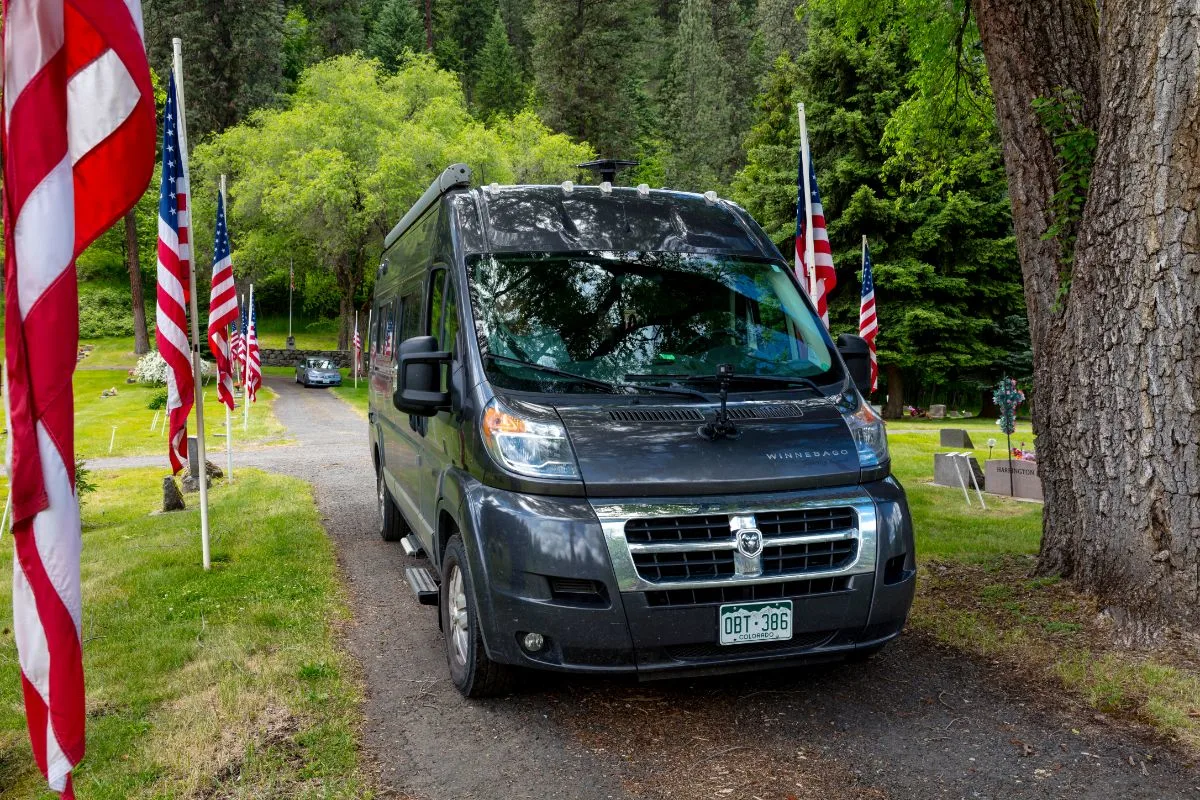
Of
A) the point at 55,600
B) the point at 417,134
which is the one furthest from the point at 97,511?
the point at 417,134

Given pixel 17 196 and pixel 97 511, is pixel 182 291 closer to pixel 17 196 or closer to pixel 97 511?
pixel 17 196

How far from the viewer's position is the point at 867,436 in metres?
4.59

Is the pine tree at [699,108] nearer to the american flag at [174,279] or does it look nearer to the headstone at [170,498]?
the headstone at [170,498]

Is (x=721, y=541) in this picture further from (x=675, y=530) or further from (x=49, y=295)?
(x=49, y=295)

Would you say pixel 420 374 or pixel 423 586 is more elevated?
pixel 420 374

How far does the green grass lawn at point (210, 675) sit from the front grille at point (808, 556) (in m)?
1.94

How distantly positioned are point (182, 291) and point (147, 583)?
7.54 ft

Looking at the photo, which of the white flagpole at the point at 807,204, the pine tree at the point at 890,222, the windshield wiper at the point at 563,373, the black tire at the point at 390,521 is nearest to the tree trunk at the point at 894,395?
the pine tree at the point at 890,222

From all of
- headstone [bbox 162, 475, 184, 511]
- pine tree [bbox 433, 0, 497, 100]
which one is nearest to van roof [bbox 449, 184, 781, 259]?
headstone [bbox 162, 475, 184, 511]

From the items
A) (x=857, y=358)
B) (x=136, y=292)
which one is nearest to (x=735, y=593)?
(x=857, y=358)

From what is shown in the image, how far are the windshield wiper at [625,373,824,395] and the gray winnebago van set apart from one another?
0.5 inches

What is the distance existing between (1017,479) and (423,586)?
339 inches

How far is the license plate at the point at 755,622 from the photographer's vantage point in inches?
158

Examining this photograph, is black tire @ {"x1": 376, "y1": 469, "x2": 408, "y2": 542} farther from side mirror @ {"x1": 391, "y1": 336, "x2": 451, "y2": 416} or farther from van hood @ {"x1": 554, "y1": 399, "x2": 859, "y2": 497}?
van hood @ {"x1": 554, "y1": 399, "x2": 859, "y2": 497}
